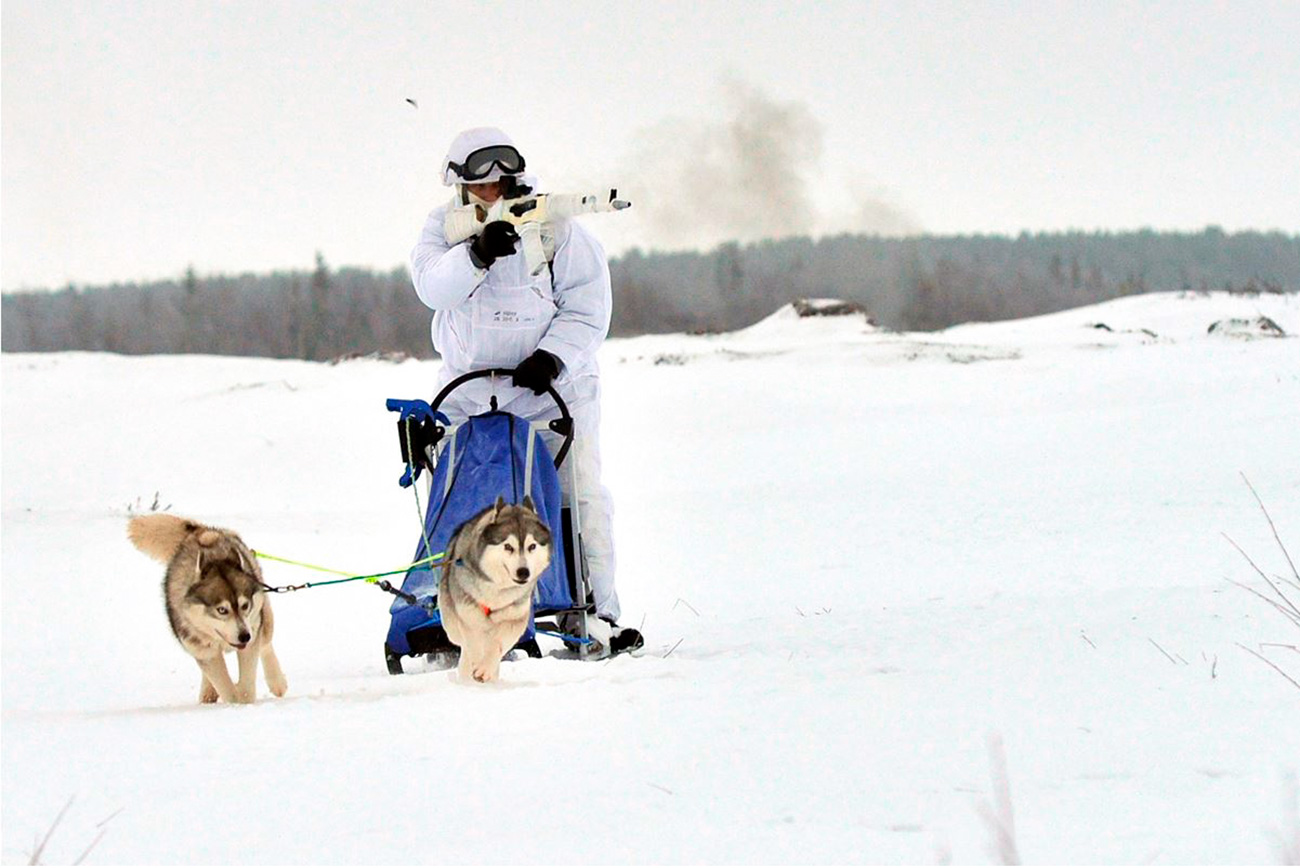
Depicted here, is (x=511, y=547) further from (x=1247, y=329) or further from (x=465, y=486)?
(x=1247, y=329)

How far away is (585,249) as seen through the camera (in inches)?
205

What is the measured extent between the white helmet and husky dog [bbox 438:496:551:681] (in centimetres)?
146

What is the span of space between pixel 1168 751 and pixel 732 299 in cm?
4570

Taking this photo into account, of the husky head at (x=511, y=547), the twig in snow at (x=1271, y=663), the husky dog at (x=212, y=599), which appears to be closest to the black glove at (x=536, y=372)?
the husky head at (x=511, y=547)

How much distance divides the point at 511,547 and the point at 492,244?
1.26m

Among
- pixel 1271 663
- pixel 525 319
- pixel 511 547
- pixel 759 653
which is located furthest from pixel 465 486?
pixel 1271 663

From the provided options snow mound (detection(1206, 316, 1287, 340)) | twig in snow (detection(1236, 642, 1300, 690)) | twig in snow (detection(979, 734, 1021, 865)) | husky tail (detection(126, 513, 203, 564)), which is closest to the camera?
twig in snow (detection(979, 734, 1021, 865))

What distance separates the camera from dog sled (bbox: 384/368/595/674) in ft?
15.0

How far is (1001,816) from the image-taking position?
7.15 feet

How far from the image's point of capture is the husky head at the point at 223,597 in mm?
3795

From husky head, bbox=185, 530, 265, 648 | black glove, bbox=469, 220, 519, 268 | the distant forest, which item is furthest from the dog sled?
the distant forest

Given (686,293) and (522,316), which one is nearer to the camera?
(522,316)

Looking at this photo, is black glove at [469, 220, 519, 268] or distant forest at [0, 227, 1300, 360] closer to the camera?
black glove at [469, 220, 519, 268]

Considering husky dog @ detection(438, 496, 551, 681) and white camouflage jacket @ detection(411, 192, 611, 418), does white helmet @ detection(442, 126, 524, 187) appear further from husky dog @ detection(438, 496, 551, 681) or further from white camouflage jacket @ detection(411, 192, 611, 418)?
husky dog @ detection(438, 496, 551, 681)
